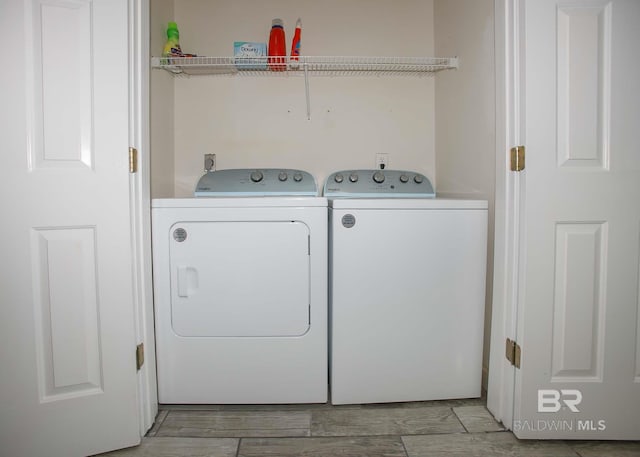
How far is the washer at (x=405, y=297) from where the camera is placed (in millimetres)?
1320

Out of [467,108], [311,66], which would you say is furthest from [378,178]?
[311,66]

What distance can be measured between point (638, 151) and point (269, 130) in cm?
169

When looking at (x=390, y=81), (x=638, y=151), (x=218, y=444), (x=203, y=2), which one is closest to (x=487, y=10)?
→ (x=390, y=81)

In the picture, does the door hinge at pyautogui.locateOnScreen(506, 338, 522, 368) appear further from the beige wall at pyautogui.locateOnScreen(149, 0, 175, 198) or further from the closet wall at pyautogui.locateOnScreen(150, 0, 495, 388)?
the beige wall at pyautogui.locateOnScreen(149, 0, 175, 198)

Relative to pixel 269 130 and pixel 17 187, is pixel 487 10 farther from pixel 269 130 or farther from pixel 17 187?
pixel 17 187

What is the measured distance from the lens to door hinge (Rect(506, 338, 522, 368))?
1199 mm

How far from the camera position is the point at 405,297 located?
1.34 m

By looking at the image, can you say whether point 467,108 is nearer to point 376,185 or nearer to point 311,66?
point 376,185

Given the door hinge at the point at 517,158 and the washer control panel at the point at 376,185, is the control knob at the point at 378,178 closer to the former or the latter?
the washer control panel at the point at 376,185

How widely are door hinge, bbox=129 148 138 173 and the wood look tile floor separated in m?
1.01

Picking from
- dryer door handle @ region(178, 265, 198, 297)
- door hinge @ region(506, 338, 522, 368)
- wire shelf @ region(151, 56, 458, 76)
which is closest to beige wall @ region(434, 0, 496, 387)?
wire shelf @ region(151, 56, 458, 76)

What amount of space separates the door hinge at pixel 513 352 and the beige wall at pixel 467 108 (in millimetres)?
235

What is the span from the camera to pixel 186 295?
132cm

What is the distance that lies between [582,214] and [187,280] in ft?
4.99
